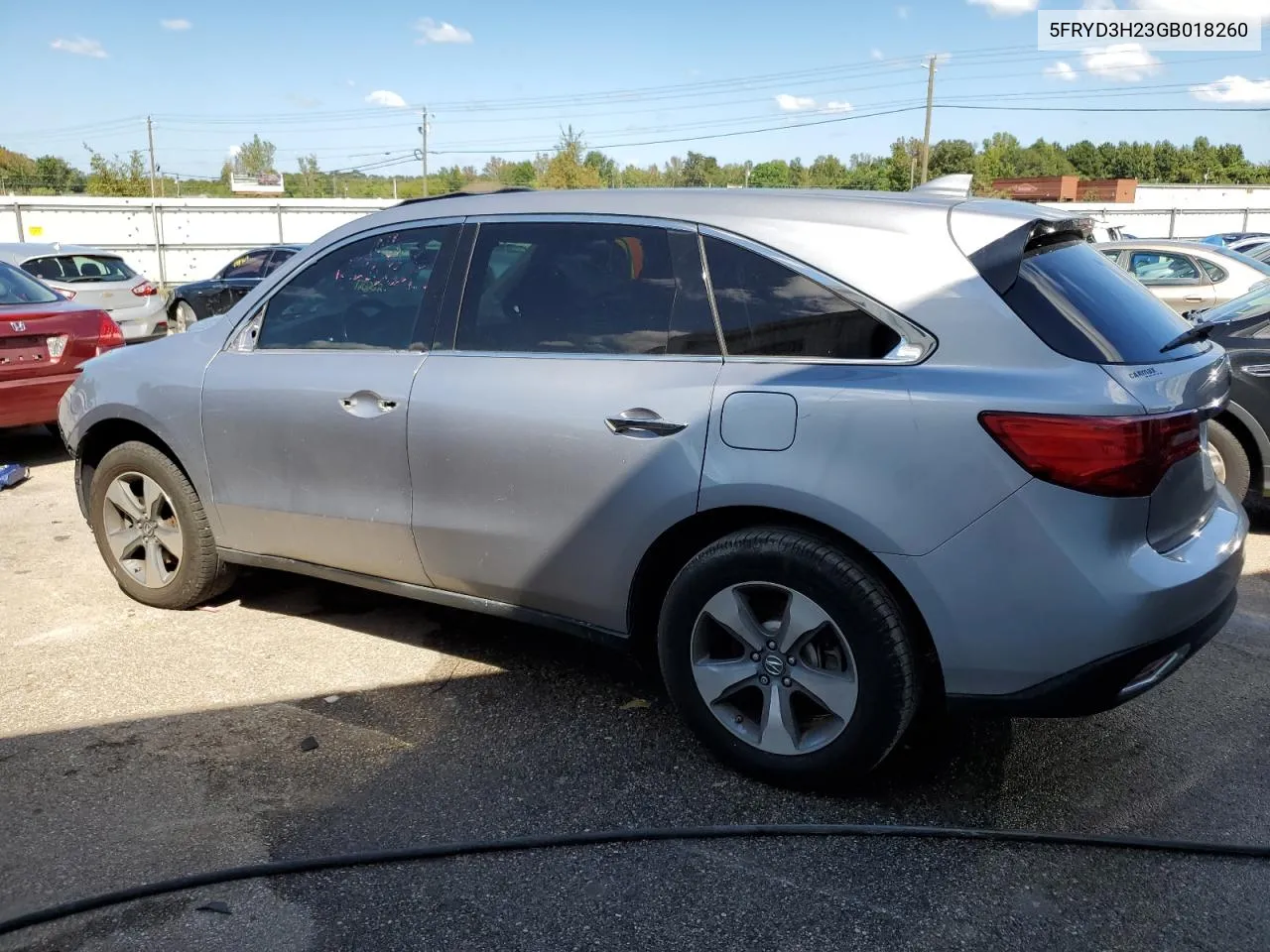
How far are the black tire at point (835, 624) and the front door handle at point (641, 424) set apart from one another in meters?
0.36

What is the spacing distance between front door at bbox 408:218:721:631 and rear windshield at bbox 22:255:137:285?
Result: 1261 centimetres

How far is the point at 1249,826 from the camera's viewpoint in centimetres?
289

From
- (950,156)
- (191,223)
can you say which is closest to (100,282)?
(191,223)

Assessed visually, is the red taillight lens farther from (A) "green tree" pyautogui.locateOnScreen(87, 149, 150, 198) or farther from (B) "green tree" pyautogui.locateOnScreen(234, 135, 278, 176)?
(B) "green tree" pyautogui.locateOnScreen(234, 135, 278, 176)

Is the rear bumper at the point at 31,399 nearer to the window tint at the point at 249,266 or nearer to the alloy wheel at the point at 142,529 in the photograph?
the alloy wheel at the point at 142,529

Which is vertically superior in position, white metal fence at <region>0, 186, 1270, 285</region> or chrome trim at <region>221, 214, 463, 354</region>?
white metal fence at <region>0, 186, 1270, 285</region>

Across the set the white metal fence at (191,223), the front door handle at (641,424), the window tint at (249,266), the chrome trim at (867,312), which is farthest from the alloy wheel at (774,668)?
the white metal fence at (191,223)

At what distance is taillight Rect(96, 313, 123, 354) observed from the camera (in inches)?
301

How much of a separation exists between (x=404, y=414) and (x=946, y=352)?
71.8 inches

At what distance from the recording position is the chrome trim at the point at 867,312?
2787mm

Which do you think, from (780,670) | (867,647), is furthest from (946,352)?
(780,670)

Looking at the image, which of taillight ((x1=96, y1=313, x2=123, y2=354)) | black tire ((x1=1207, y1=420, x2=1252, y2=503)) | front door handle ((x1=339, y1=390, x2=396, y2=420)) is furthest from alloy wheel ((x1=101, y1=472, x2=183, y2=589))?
black tire ((x1=1207, y1=420, x2=1252, y2=503))

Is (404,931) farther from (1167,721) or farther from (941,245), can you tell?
(1167,721)

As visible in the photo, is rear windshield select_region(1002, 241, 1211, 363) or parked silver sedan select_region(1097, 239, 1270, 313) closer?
rear windshield select_region(1002, 241, 1211, 363)
